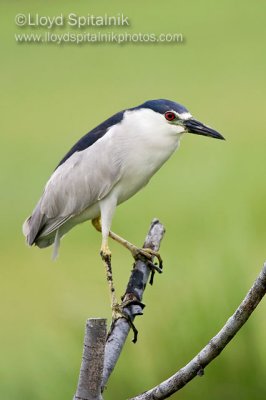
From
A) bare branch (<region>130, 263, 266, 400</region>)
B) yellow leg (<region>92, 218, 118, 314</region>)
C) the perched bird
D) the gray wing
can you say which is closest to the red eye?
the perched bird

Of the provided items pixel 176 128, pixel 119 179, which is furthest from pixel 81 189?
pixel 176 128

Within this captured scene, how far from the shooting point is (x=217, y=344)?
3.36 feet

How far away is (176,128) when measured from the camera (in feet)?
5.98

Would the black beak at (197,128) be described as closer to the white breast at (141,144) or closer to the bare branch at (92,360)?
the white breast at (141,144)

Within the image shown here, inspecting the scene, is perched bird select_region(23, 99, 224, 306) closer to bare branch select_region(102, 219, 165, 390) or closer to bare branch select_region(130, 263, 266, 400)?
bare branch select_region(102, 219, 165, 390)

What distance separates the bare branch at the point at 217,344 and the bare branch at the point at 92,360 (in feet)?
0.17

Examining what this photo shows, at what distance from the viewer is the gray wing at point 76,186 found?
1.92 m

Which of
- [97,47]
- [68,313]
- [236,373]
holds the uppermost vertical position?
[97,47]

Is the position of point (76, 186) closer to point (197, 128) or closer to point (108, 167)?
point (108, 167)

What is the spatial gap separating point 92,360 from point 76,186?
939 mm

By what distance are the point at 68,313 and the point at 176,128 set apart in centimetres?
51

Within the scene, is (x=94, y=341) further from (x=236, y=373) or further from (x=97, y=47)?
(x=97, y=47)

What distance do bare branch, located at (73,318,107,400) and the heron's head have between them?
2.58ft

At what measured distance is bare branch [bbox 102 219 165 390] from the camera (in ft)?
4.12
